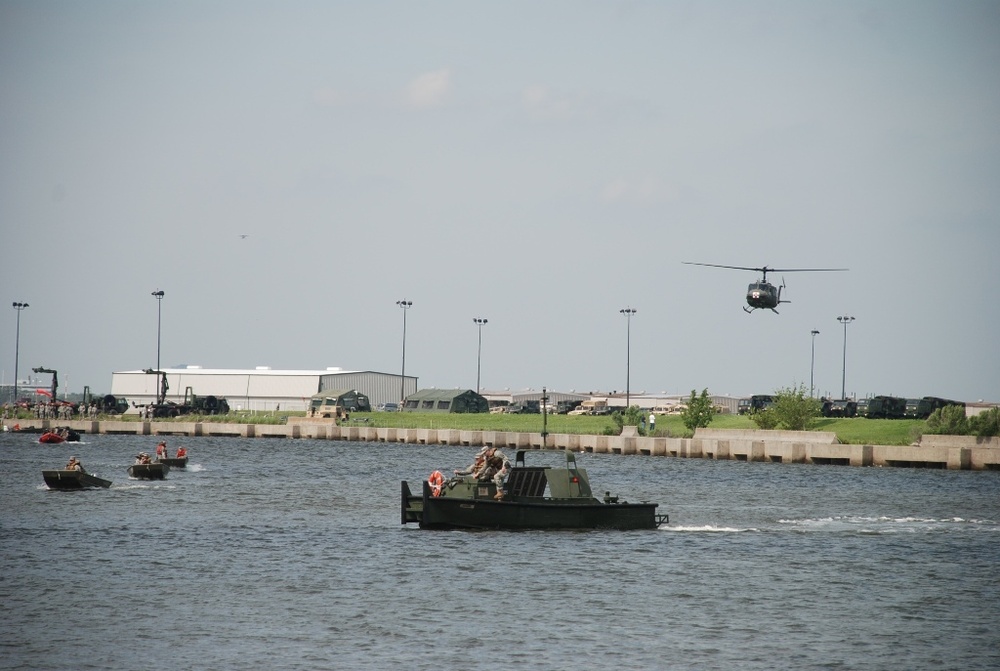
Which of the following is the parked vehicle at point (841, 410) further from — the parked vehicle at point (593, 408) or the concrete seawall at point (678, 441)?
the parked vehicle at point (593, 408)

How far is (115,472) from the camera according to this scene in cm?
7912

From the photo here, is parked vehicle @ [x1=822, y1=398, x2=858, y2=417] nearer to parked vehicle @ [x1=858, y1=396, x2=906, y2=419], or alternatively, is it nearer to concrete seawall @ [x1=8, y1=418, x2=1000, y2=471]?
parked vehicle @ [x1=858, y1=396, x2=906, y2=419]

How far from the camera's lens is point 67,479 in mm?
61938

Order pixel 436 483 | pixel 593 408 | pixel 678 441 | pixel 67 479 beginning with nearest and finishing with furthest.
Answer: pixel 436 483 → pixel 67 479 → pixel 678 441 → pixel 593 408

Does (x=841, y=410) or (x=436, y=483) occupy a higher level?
(x=841, y=410)

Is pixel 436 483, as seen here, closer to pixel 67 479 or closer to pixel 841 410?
pixel 67 479

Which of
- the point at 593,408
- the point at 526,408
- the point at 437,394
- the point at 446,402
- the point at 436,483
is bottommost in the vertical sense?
the point at 436,483

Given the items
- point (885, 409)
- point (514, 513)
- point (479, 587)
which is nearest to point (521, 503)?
point (514, 513)

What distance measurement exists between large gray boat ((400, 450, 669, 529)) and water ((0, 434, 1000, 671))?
0.61m

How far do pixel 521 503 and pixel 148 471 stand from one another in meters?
34.7

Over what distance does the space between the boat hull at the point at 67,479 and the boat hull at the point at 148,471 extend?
29.4 feet

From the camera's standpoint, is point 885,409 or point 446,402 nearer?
point 885,409

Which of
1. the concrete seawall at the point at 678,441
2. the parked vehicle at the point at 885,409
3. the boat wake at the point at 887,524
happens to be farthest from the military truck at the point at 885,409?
the boat wake at the point at 887,524

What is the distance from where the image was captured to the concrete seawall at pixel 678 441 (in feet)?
305
